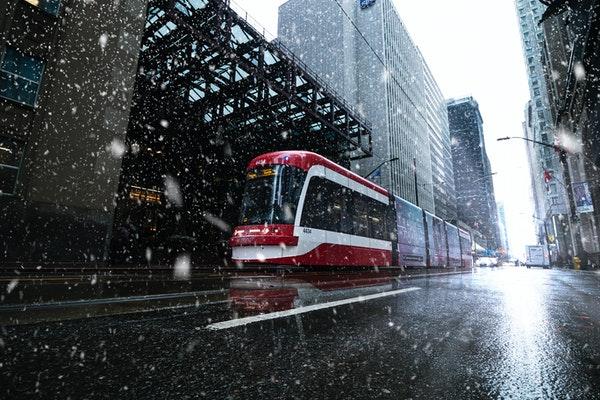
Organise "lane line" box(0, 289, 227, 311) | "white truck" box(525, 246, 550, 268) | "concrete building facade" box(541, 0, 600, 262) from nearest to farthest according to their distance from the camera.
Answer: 1. "lane line" box(0, 289, 227, 311)
2. "concrete building facade" box(541, 0, 600, 262)
3. "white truck" box(525, 246, 550, 268)

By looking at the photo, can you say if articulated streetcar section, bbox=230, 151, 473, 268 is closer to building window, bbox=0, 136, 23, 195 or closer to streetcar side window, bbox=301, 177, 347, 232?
streetcar side window, bbox=301, 177, 347, 232

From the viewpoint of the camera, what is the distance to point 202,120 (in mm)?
22391

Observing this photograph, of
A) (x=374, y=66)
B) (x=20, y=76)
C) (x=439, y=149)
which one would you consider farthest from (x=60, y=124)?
(x=439, y=149)

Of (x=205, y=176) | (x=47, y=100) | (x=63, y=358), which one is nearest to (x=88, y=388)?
(x=63, y=358)

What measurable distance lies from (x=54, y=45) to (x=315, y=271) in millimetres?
13072

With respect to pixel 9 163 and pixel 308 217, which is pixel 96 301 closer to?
pixel 308 217

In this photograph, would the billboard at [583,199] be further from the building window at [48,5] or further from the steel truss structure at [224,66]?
the building window at [48,5]

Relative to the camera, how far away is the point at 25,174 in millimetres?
11531

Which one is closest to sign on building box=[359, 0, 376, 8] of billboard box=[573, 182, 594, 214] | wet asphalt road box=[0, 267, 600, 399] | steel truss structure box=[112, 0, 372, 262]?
steel truss structure box=[112, 0, 372, 262]

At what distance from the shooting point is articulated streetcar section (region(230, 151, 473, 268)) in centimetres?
914

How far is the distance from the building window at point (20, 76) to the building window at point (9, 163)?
157 centimetres

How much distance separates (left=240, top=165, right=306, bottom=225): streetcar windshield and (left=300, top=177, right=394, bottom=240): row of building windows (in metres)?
0.40

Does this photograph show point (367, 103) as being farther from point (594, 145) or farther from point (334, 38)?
point (594, 145)

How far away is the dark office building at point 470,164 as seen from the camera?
178 meters
